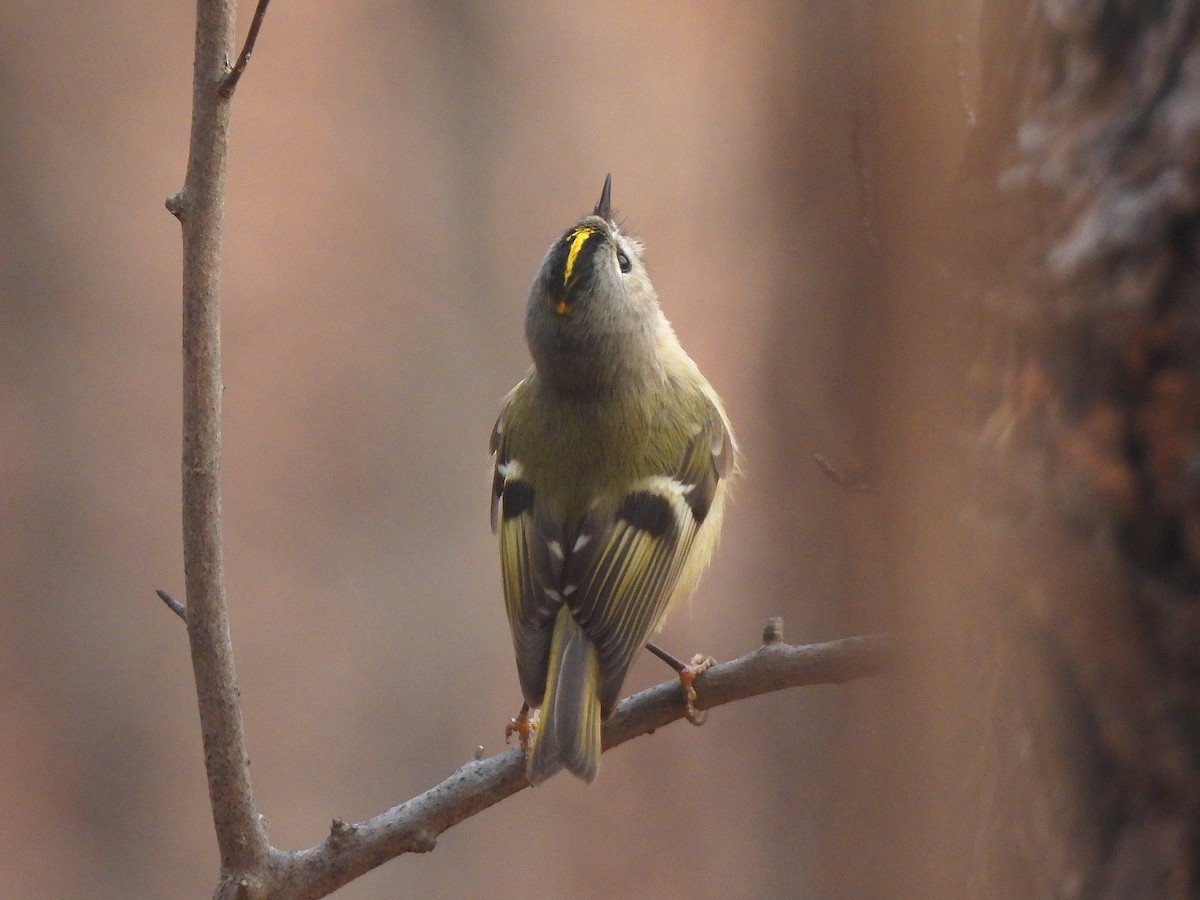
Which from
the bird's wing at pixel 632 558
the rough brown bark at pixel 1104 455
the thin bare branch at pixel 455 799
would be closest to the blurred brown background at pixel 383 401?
the bird's wing at pixel 632 558

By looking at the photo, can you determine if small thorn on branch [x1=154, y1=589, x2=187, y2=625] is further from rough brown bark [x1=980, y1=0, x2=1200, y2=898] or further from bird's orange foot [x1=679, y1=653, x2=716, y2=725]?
rough brown bark [x1=980, y1=0, x2=1200, y2=898]

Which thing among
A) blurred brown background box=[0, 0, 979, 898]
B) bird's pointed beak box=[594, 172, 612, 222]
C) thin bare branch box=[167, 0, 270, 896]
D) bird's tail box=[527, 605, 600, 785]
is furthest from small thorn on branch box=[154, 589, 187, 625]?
blurred brown background box=[0, 0, 979, 898]


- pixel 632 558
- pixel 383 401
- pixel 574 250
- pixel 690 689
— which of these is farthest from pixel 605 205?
pixel 383 401

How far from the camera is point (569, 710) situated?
154 cm

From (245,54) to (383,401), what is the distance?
2609mm

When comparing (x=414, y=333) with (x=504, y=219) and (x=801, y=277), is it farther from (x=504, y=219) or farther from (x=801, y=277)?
(x=801, y=277)

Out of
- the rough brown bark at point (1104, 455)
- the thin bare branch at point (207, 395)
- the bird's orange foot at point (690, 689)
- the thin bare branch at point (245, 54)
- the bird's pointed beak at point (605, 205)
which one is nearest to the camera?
the rough brown bark at point (1104, 455)

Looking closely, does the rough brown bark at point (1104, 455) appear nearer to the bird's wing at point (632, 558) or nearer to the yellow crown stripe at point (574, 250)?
the bird's wing at point (632, 558)

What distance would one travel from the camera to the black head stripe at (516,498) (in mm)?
1893

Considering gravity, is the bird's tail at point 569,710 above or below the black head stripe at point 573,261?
below

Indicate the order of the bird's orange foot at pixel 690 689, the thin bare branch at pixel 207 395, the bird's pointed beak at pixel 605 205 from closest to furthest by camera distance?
1. the thin bare branch at pixel 207 395
2. the bird's orange foot at pixel 690 689
3. the bird's pointed beak at pixel 605 205

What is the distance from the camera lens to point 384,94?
374cm

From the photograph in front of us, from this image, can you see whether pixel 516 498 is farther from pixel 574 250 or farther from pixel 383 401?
pixel 383 401

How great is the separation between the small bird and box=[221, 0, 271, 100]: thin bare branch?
75 cm
